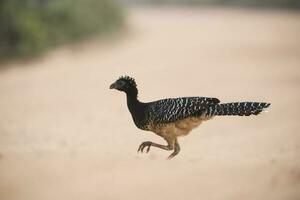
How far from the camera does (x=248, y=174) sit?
103 inches

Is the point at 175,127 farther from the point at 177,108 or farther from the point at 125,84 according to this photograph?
the point at 125,84

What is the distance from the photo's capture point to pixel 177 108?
2.57 metres

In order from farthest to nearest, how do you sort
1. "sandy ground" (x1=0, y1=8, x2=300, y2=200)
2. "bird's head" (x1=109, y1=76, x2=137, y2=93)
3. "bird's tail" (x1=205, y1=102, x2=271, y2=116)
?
"sandy ground" (x1=0, y1=8, x2=300, y2=200)
"bird's head" (x1=109, y1=76, x2=137, y2=93)
"bird's tail" (x1=205, y1=102, x2=271, y2=116)

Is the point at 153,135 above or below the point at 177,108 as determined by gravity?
above

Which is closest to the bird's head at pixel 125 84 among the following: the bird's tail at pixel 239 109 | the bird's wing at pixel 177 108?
the bird's wing at pixel 177 108

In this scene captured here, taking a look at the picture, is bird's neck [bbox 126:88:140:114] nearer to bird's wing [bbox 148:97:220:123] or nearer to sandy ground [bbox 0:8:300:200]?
→ bird's wing [bbox 148:97:220:123]

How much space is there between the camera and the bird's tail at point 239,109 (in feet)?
7.90

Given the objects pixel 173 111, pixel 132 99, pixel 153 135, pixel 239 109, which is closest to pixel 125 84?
Result: pixel 132 99

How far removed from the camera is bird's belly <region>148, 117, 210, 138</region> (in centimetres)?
259

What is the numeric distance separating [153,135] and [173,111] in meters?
1.34

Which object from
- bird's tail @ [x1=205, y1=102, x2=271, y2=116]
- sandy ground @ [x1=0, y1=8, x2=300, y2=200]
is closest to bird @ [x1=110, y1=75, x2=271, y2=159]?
bird's tail @ [x1=205, y1=102, x2=271, y2=116]

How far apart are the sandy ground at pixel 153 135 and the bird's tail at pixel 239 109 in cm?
30

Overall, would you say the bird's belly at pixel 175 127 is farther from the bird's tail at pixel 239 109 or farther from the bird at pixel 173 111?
the bird's tail at pixel 239 109

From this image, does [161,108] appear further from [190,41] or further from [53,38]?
[53,38]
